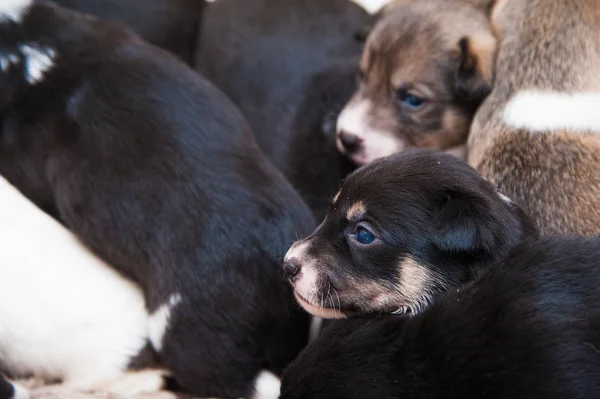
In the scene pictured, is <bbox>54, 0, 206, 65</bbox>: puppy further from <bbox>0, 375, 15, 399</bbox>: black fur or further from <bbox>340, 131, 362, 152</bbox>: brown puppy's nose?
<bbox>0, 375, 15, 399</bbox>: black fur

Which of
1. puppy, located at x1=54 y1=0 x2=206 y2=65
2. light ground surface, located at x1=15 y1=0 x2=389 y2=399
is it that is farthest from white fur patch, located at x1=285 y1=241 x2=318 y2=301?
puppy, located at x1=54 y1=0 x2=206 y2=65

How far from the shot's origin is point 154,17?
9.24ft

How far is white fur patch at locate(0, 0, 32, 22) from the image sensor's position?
2328mm

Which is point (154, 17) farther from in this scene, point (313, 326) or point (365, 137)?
point (313, 326)

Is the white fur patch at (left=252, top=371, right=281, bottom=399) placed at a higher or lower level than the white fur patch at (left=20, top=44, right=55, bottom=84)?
lower

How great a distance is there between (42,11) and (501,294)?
1722 mm

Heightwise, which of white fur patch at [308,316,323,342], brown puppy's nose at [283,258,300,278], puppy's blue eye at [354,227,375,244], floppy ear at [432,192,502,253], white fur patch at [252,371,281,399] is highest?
floppy ear at [432,192,502,253]

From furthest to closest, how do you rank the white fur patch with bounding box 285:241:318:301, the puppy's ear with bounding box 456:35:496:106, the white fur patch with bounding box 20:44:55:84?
the puppy's ear with bounding box 456:35:496:106 < the white fur patch with bounding box 20:44:55:84 < the white fur patch with bounding box 285:241:318:301

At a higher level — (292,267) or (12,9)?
(12,9)

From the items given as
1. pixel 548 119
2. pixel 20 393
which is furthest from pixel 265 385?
pixel 548 119

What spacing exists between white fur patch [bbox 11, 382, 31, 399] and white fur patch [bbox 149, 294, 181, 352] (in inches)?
13.7

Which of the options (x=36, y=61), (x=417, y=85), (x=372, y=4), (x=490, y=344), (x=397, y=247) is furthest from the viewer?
(x=372, y=4)

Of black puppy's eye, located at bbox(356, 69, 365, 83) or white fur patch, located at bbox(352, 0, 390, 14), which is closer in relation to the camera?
black puppy's eye, located at bbox(356, 69, 365, 83)

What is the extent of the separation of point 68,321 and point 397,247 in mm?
964
